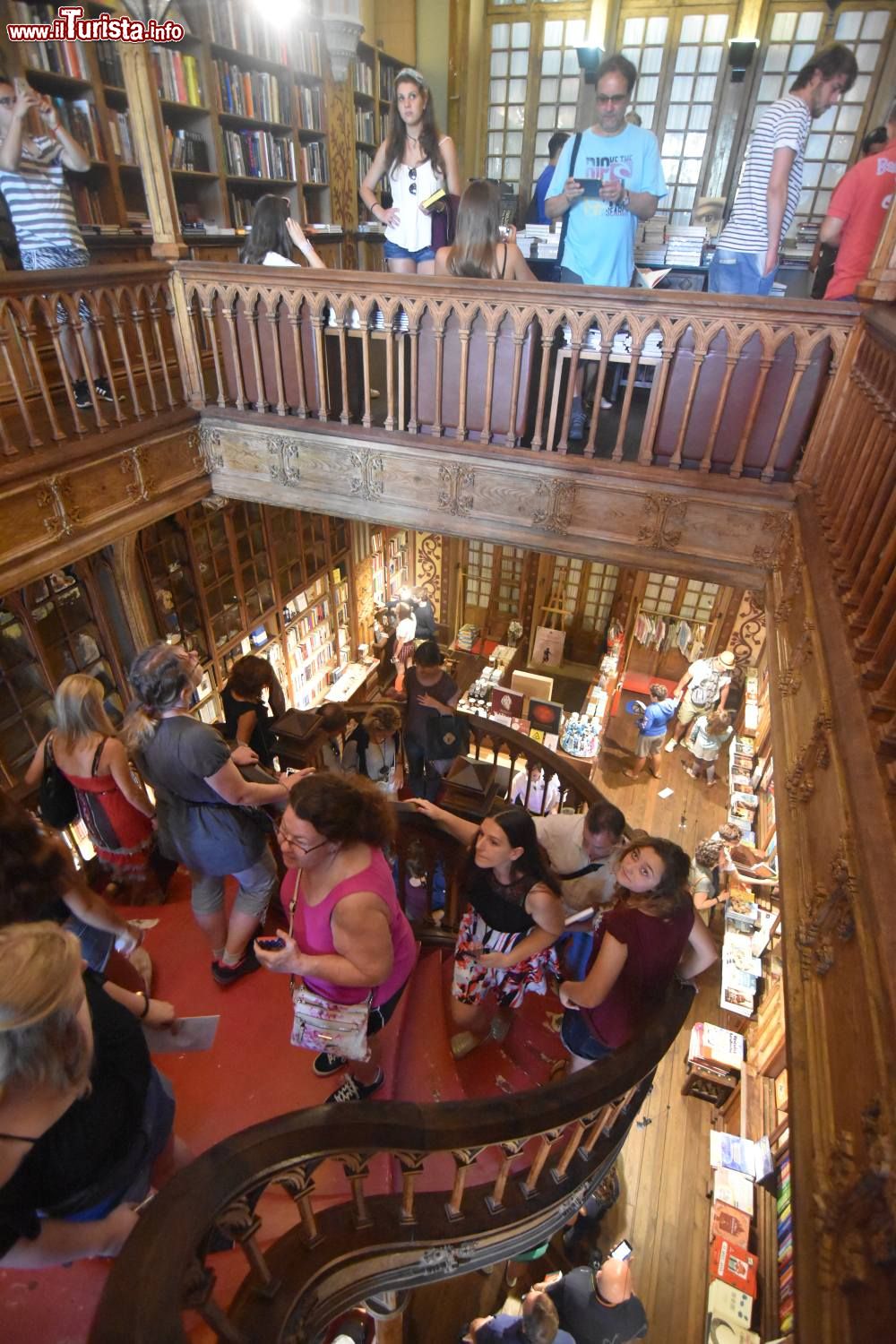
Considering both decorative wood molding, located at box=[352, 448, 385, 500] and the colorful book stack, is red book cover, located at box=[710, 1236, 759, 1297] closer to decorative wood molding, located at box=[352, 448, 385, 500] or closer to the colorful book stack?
decorative wood molding, located at box=[352, 448, 385, 500]

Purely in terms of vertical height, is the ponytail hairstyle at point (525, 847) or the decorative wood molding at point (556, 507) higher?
the decorative wood molding at point (556, 507)

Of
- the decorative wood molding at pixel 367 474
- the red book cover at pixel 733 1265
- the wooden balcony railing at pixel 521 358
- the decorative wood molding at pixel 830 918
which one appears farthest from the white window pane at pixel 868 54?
the red book cover at pixel 733 1265

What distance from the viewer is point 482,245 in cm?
350

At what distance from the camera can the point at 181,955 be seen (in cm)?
254

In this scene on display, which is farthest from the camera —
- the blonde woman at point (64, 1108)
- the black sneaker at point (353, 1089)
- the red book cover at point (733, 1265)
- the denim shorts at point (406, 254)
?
the denim shorts at point (406, 254)

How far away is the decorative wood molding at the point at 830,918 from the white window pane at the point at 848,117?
27.2 feet

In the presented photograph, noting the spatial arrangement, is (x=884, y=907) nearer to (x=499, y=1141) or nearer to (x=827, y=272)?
(x=499, y=1141)

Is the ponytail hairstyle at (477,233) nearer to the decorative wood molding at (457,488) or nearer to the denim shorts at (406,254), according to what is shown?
the denim shorts at (406,254)

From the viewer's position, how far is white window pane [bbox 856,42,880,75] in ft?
20.2

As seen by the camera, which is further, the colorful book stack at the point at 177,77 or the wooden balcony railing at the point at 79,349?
the colorful book stack at the point at 177,77

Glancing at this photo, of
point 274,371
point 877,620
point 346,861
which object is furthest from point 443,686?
point 274,371

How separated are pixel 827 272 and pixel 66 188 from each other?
4.61m

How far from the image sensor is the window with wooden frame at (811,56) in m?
6.13

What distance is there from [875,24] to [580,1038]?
8965 mm
